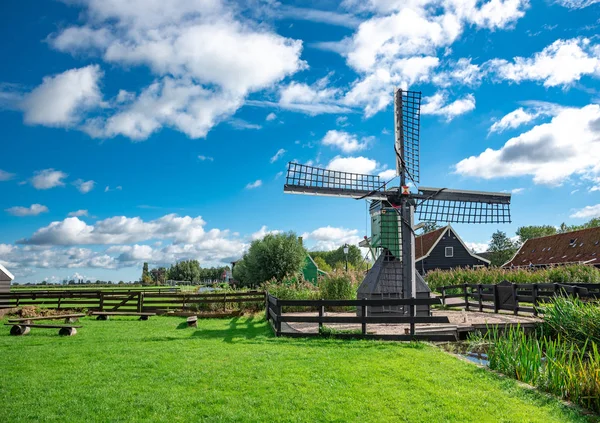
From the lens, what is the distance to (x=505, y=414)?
545 cm

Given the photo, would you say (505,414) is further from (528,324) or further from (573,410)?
(528,324)

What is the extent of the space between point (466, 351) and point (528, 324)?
10.9ft

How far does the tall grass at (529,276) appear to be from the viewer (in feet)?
66.4

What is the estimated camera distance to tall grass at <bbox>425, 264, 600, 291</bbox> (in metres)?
20.2

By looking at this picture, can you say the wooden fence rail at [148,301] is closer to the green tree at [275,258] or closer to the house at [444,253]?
the green tree at [275,258]

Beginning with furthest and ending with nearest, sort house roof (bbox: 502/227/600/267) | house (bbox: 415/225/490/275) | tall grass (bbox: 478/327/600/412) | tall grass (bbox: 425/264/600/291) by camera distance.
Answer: house (bbox: 415/225/490/275), house roof (bbox: 502/227/600/267), tall grass (bbox: 425/264/600/291), tall grass (bbox: 478/327/600/412)

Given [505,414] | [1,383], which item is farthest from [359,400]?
[1,383]

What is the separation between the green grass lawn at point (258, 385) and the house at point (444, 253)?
28.7 meters

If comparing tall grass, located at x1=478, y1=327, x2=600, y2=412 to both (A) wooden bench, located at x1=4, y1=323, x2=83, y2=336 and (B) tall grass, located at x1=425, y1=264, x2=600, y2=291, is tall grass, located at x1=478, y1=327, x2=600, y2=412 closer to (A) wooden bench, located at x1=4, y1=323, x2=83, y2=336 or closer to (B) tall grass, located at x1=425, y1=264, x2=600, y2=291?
(A) wooden bench, located at x1=4, y1=323, x2=83, y2=336

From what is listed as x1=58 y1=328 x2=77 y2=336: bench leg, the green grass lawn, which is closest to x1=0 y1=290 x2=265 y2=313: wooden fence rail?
x1=58 y1=328 x2=77 y2=336: bench leg

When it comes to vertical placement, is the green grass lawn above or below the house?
below

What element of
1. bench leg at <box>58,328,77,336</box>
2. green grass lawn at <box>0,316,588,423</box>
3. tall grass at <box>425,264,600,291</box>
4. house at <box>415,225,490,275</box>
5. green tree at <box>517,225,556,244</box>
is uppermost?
green tree at <box>517,225,556,244</box>

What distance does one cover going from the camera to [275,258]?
107 feet

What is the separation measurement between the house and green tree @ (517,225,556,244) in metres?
41.1
